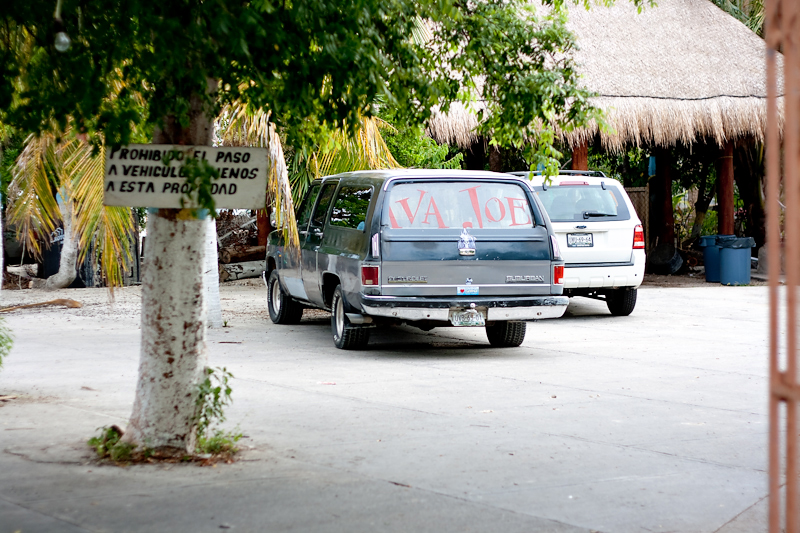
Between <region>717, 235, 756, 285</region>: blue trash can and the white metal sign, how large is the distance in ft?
50.0

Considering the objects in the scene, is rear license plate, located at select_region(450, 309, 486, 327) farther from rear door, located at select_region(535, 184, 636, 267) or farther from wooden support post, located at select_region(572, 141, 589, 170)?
wooden support post, located at select_region(572, 141, 589, 170)

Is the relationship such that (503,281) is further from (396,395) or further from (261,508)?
(261,508)

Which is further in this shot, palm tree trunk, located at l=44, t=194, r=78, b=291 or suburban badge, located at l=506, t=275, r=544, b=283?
palm tree trunk, located at l=44, t=194, r=78, b=291

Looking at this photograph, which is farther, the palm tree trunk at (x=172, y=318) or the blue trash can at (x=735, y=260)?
the blue trash can at (x=735, y=260)

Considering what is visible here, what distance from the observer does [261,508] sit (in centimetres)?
481

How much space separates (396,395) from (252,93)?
3.31 metres

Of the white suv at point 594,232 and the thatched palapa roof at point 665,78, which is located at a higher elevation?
the thatched palapa roof at point 665,78

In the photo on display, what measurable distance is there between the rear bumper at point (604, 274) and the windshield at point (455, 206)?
2.93 metres

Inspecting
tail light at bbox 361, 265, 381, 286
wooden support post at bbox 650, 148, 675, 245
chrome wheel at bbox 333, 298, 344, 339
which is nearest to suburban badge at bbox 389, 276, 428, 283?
tail light at bbox 361, 265, 381, 286

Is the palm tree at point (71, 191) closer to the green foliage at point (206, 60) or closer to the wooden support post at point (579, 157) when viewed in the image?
the green foliage at point (206, 60)

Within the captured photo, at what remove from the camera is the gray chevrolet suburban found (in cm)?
959

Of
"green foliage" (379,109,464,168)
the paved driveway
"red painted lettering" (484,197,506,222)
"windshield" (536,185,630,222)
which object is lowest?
the paved driveway

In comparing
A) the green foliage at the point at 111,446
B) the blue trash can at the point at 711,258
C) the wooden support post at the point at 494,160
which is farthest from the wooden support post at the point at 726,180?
the green foliage at the point at 111,446

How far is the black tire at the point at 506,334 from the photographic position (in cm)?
1060
